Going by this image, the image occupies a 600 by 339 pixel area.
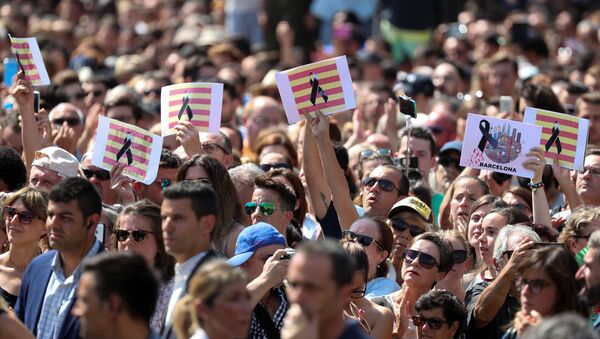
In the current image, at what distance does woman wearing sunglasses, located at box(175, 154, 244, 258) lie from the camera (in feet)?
27.2

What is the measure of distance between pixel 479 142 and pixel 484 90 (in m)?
6.09

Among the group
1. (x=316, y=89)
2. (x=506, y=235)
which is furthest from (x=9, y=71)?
(x=506, y=235)

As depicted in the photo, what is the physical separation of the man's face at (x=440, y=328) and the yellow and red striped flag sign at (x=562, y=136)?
2.28 meters

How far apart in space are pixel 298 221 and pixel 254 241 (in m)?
2.03

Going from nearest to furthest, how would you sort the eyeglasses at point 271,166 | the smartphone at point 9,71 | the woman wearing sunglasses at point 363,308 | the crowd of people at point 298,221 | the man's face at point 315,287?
1. the man's face at point 315,287
2. the crowd of people at point 298,221
3. the woman wearing sunglasses at point 363,308
4. the eyeglasses at point 271,166
5. the smartphone at point 9,71

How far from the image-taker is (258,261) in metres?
7.58

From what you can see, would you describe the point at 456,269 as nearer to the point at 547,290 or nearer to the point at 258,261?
the point at 258,261

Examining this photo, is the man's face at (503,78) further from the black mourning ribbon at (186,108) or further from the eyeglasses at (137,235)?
the eyeglasses at (137,235)

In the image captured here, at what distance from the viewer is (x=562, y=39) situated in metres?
21.8

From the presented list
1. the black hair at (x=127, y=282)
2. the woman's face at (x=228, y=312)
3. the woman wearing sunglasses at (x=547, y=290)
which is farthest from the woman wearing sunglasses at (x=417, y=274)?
the black hair at (x=127, y=282)

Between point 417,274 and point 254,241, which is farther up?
point 254,241

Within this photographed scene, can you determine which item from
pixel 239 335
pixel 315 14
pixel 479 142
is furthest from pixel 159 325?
pixel 315 14

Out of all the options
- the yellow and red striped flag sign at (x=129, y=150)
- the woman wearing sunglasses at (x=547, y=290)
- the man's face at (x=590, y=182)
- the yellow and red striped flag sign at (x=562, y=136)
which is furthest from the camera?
the man's face at (x=590, y=182)

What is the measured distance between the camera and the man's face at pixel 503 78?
1441cm
